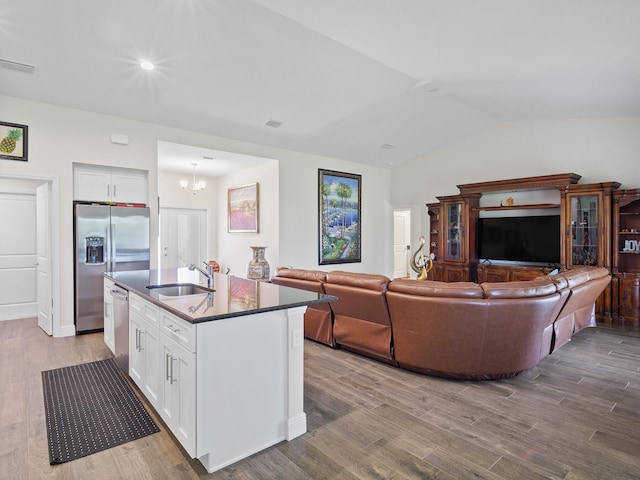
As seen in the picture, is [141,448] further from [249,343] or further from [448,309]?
[448,309]

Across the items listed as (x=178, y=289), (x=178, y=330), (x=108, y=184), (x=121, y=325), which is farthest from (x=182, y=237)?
(x=178, y=330)

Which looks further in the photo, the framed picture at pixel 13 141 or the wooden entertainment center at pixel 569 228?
the wooden entertainment center at pixel 569 228

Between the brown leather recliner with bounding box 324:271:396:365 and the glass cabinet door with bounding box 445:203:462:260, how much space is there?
13.8ft

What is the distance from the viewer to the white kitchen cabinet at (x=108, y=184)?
4.85 meters

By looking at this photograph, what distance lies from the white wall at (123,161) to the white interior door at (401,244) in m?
3.38

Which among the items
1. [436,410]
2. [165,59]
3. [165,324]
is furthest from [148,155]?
[436,410]

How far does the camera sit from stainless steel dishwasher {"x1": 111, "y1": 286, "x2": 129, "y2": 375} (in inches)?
123

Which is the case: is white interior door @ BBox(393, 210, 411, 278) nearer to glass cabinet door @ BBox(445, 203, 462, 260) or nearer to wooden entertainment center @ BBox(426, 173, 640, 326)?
glass cabinet door @ BBox(445, 203, 462, 260)

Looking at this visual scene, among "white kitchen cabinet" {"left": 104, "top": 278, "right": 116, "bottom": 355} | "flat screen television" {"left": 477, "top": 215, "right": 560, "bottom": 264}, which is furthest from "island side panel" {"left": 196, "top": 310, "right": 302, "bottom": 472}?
"flat screen television" {"left": 477, "top": 215, "right": 560, "bottom": 264}

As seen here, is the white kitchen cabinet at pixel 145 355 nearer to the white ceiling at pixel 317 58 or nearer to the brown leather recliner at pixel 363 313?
the brown leather recliner at pixel 363 313

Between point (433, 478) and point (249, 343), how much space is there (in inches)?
48.8

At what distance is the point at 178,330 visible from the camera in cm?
215

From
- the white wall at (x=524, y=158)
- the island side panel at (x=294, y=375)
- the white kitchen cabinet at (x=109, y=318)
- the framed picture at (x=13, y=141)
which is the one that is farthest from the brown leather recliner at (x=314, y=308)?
the white wall at (x=524, y=158)

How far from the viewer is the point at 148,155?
5.29 meters
